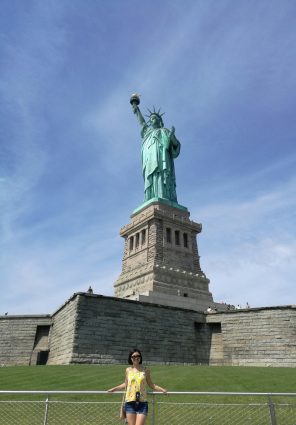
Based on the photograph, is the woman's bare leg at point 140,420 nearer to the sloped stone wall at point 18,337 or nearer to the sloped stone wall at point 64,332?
the sloped stone wall at point 64,332

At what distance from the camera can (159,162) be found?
42.1m

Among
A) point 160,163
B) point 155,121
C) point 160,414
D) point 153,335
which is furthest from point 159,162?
point 160,414

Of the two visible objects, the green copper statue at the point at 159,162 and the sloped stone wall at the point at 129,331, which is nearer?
the sloped stone wall at the point at 129,331

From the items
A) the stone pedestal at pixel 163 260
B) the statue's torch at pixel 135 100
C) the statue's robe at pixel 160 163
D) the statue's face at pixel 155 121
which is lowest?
the stone pedestal at pixel 163 260

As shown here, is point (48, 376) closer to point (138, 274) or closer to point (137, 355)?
point (137, 355)

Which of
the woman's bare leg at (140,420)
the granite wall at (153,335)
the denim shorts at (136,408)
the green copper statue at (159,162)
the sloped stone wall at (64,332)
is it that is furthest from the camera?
the green copper statue at (159,162)

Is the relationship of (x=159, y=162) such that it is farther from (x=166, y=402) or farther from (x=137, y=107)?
(x=166, y=402)

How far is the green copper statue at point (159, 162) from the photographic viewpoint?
4134 centimetres

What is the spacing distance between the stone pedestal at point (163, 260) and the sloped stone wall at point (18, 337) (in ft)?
26.8

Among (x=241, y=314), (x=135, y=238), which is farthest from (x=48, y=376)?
(x=135, y=238)

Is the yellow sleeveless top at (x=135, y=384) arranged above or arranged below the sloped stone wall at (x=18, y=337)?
below

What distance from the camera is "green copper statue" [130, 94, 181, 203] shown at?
41.3 m

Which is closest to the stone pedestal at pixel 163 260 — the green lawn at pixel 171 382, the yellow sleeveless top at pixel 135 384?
the green lawn at pixel 171 382

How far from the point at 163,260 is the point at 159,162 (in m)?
12.8
